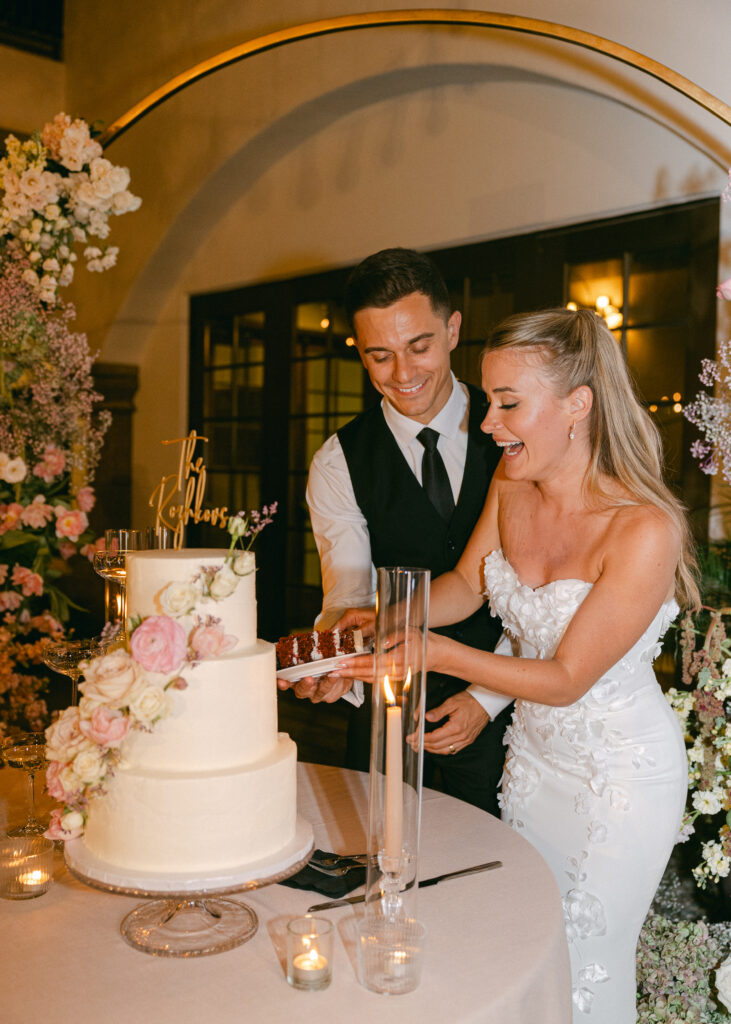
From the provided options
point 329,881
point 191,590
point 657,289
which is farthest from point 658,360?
point 191,590

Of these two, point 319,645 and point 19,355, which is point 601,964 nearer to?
point 319,645

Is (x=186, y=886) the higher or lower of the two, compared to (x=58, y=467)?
lower

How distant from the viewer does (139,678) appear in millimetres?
1195

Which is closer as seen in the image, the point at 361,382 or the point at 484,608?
the point at 484,608

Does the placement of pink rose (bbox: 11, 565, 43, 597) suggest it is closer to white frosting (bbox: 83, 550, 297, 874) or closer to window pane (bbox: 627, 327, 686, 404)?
white frosting (bbox: 83, 550, 297, 874)

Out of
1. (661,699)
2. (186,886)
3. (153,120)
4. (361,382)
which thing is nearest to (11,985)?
(186,886)

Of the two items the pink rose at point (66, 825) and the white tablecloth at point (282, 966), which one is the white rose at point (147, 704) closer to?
the pink rose at point (66, 825)

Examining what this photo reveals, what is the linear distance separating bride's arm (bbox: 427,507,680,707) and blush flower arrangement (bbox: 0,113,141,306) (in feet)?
7.03

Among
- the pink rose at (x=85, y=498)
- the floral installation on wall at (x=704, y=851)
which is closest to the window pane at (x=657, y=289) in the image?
the floral installation on wall at (x=704, y=851)

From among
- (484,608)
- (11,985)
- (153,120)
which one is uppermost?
(153,120)

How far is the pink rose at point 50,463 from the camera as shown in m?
3.48

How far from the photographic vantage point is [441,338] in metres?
2.59

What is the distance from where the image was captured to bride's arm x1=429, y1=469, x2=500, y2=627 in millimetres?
2361

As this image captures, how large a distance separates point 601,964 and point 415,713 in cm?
100
